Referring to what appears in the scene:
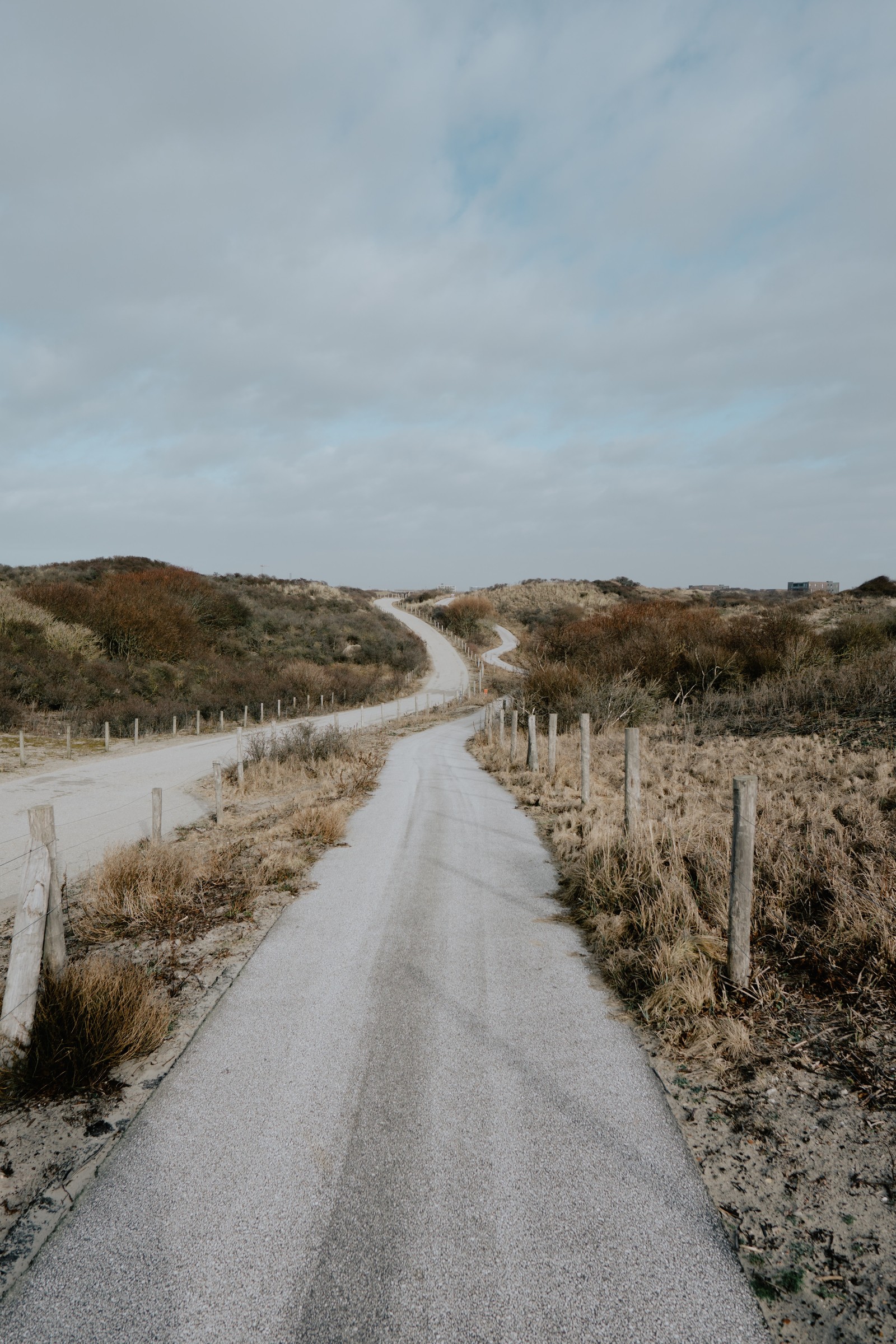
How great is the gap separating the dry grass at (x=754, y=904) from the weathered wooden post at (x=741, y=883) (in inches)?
5.2

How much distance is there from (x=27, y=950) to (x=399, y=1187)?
2.56 metres

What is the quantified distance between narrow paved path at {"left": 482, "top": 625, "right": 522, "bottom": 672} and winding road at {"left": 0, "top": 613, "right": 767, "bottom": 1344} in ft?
137

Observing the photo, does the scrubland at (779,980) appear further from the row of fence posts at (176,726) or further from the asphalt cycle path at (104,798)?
the row of fence posts at (176,726)

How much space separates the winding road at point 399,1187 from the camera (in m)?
2.50

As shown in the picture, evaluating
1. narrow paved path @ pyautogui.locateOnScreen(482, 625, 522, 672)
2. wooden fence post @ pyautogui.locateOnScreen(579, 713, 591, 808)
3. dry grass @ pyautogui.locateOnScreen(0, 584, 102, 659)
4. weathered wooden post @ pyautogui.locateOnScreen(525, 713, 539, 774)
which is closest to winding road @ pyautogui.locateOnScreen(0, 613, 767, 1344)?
wooden fence post @ pyautogui.locateOnScreen(579, 713, 591, 808)

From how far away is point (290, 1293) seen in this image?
2588 mm

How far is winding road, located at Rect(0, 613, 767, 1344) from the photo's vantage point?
250cm

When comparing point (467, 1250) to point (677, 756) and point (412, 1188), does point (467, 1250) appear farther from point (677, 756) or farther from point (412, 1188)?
point (677, 756)

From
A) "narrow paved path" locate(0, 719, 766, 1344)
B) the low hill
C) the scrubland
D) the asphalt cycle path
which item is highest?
the low hill

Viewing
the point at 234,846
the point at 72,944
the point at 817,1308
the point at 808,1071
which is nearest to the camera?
the point at 817,1308

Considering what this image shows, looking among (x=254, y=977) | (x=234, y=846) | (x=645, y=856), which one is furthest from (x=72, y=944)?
(x=645, y=856)

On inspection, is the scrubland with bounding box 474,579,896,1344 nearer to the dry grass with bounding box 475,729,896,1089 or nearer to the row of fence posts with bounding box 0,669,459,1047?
the dry grass with bounding box 475,729,896,1089

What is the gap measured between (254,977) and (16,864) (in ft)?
20.5

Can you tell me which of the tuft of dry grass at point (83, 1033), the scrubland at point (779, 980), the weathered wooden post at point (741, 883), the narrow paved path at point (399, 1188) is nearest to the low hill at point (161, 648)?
the scrubland at point (779, 980)
